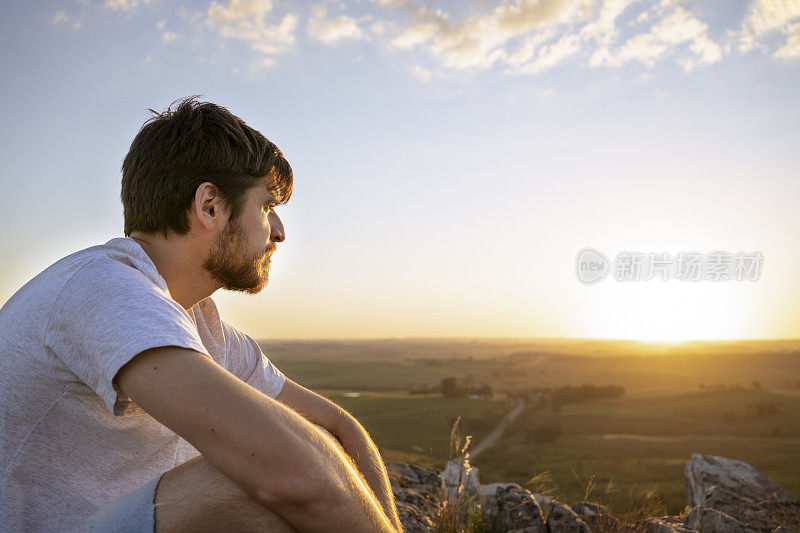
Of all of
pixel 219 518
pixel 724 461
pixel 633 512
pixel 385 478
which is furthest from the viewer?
pixel 724 461

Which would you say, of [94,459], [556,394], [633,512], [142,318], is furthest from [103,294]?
[556,394]

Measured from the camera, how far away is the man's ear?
2.47 m

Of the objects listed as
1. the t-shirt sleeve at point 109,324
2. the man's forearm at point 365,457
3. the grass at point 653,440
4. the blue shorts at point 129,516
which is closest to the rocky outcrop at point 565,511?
the man's forearm at point 365,457

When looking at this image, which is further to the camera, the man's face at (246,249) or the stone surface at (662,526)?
the stone surface at (662,526)

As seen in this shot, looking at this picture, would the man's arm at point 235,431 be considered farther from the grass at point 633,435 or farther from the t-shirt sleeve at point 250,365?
the grass at point 633,435

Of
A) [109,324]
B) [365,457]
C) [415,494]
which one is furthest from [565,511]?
[109,324]

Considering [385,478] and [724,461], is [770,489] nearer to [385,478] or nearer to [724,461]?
[724,461]

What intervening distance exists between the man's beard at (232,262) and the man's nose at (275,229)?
211 millimetres

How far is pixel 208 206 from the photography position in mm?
2502

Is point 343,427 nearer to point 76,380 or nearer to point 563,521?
point 76,380

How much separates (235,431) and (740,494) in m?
6.66

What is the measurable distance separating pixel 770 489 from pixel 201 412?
6.97 meters

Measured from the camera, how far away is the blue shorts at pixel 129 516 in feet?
5.21

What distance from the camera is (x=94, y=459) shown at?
1.88m
